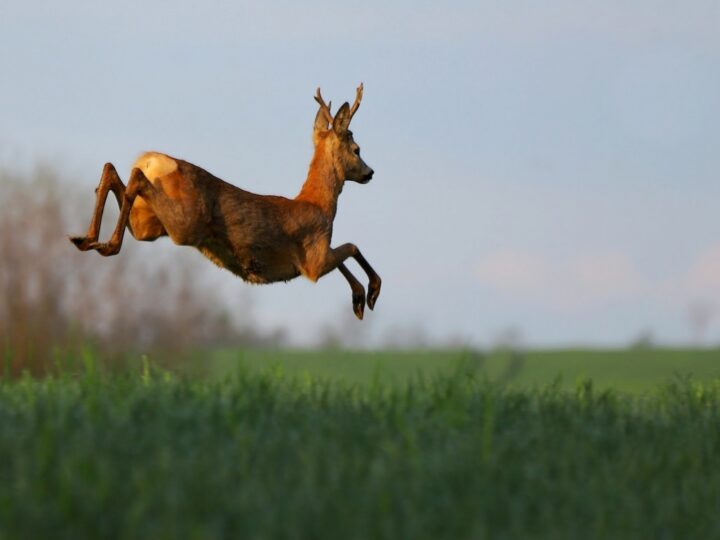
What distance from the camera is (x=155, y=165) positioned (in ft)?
27.9

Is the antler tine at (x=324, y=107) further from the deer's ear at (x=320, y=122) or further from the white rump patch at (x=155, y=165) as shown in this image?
the white rump patch at (x=155, y=165)

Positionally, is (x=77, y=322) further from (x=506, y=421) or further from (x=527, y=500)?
(x=527, y=500)

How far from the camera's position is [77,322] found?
1388 centimetres

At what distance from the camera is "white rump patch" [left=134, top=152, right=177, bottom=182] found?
8461 mm

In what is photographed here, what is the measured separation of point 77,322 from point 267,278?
216 inches

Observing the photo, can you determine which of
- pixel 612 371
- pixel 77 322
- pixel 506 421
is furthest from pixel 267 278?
pixel 612 371

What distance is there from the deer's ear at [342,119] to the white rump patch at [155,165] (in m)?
1.56

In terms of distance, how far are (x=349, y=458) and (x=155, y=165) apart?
353 cm

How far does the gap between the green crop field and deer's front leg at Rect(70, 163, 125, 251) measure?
0.76 meters

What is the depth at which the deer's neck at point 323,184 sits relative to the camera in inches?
375

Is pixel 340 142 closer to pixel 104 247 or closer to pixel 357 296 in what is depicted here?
pixel 357 296

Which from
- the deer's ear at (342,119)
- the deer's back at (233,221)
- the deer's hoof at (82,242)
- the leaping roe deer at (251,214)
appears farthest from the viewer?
the deer's ear at (342,119)

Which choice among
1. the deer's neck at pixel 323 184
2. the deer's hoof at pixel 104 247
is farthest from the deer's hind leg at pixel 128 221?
the deer's neck at pixel 323 184

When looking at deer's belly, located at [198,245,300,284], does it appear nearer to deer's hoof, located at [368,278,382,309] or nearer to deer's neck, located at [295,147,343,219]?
deer's neck, located at [295,147,343,219]
